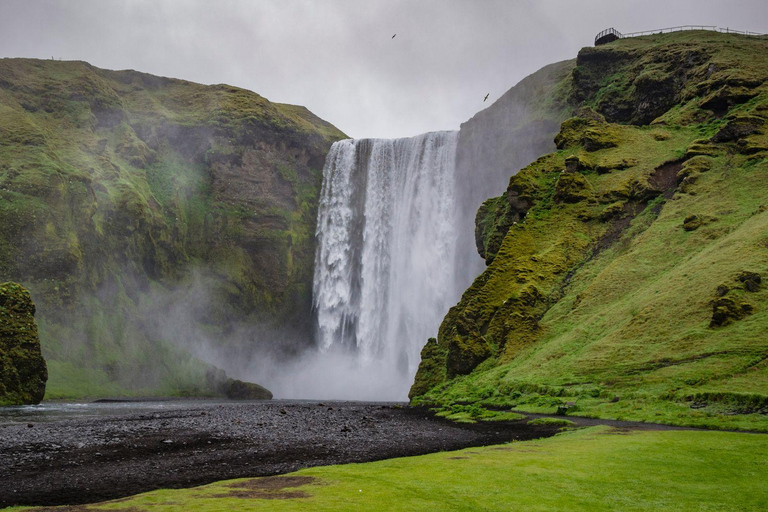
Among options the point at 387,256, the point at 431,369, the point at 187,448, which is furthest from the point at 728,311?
the point at 387,256

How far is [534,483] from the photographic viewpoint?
36.6 ft

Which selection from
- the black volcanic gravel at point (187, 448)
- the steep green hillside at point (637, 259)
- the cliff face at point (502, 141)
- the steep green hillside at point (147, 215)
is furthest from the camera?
the cliff face at point (502, 141)

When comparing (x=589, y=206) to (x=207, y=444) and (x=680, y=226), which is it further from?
(x=207, y=444)

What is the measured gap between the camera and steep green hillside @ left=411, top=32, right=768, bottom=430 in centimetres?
2725

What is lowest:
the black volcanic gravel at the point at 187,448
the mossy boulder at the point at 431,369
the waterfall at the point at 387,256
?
the black volcanic gravel at the point at 187,448

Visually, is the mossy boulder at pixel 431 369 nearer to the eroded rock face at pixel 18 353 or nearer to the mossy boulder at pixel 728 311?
the mossy boulder at pixel 728 311

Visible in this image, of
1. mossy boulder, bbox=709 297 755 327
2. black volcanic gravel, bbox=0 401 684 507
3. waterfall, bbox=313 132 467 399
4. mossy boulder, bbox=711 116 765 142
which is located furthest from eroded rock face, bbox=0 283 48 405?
mossy boulder, bbox=711 116 765 142

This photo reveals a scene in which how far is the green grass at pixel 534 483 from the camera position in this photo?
965cm

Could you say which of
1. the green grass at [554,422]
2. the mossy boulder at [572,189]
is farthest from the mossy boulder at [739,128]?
the green grass at [554,422]

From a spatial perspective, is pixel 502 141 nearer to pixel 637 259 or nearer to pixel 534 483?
pixel 637 259

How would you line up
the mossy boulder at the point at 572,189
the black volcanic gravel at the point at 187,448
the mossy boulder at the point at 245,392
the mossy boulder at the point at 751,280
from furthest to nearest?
the mossy boulder at the point at 245,392 < the mossy boulder at the point at 572,189 < the mossy boulder at the point at 751,280 < the black volcanic gravel at the point at 187,448

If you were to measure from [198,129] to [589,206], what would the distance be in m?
74.4

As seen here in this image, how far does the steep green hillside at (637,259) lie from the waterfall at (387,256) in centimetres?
1848

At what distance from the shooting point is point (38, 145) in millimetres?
82375
